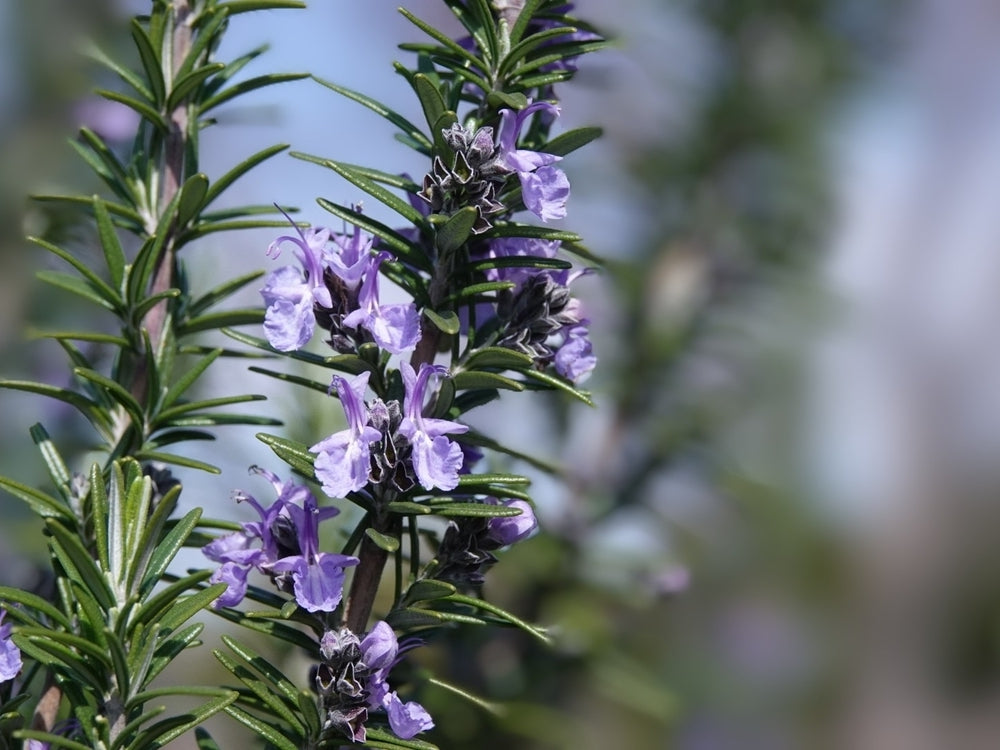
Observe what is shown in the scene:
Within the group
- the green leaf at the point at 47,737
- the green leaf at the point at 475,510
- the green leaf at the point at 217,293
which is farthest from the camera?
the green leaf at the point at 217,293

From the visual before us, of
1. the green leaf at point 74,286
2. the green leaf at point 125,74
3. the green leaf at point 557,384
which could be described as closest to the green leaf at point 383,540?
the green leaf at point 557,384

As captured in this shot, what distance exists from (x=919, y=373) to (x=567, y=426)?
709cm

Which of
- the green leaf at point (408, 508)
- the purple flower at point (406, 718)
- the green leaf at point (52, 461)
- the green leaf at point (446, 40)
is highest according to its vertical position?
the green leaf at point (446, 40)

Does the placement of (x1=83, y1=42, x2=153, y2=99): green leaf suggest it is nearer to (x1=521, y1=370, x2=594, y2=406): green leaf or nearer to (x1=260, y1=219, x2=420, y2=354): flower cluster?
(x1=260, y1=219, x2=420, y2=354): flower cluster

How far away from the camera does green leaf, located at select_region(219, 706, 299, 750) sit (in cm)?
48

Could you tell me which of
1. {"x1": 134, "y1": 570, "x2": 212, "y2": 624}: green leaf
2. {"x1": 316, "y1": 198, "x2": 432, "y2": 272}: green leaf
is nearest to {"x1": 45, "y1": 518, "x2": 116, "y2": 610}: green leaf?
{"x1": 134, "y1": 570, "x2": 212, "y2": 624}: green leaf

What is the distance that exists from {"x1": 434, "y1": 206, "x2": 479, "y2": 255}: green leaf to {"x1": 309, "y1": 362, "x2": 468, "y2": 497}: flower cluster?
0.07m

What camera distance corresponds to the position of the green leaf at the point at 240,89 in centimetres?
63

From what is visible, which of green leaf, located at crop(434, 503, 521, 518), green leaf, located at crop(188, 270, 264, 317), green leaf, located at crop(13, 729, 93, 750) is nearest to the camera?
green leaf, located at crop(13, 729, 93, 750)

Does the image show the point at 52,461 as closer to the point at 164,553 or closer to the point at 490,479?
the point at 164,553

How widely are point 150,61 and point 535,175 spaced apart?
0.25m

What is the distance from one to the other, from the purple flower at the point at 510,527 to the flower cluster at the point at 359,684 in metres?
0.08

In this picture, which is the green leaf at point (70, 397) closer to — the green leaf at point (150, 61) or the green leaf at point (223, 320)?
the green leaf at point (223, 320)

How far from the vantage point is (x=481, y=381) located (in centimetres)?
54
